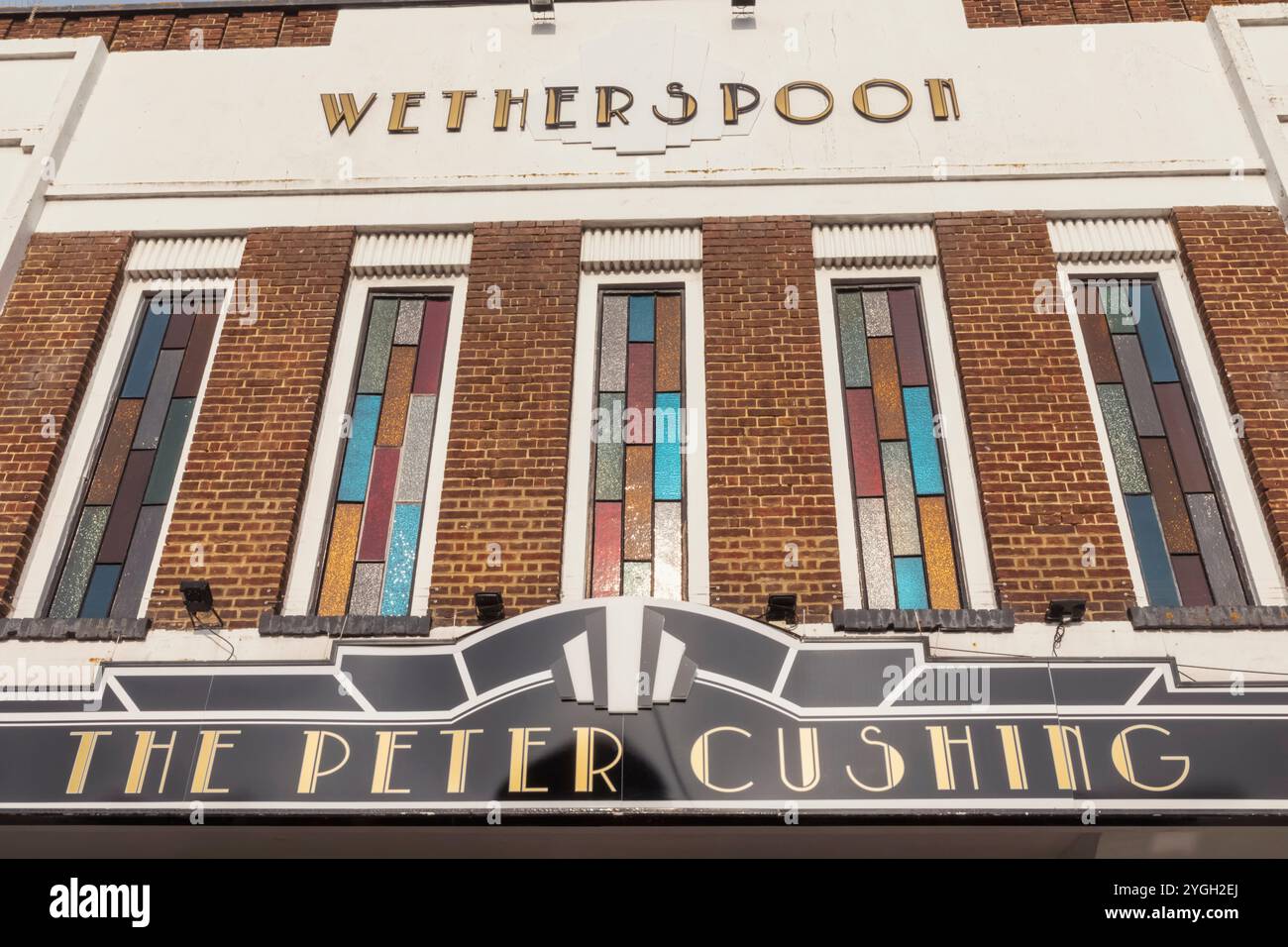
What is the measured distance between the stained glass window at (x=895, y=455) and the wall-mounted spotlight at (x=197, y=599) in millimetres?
4499

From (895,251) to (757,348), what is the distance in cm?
161

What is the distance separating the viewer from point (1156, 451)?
877 cm

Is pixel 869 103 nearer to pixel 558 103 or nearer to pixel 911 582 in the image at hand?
pixel 558 103

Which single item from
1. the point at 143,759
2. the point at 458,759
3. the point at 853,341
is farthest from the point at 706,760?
the point at 853,341

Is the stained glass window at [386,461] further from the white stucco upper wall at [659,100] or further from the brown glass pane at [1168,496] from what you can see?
the brown glass pane at [1168,496]

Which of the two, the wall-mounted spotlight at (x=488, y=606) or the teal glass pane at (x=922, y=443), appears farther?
the teal glass pane at (x=922, y=443)

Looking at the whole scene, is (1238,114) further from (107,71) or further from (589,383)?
(107,71)

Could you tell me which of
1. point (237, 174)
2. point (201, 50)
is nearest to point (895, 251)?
point (237, 174)

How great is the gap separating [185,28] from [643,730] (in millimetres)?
8686

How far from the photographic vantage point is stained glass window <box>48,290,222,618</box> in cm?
843

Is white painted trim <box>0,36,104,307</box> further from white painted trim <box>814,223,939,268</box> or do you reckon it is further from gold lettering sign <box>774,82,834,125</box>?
white painted trim <box>814,223,939,268</box>

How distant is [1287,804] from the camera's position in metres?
6.52

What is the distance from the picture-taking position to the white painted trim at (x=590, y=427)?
834 cm

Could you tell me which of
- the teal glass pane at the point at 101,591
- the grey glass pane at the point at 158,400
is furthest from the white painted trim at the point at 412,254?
the teal glass pane at the point at 101,591
